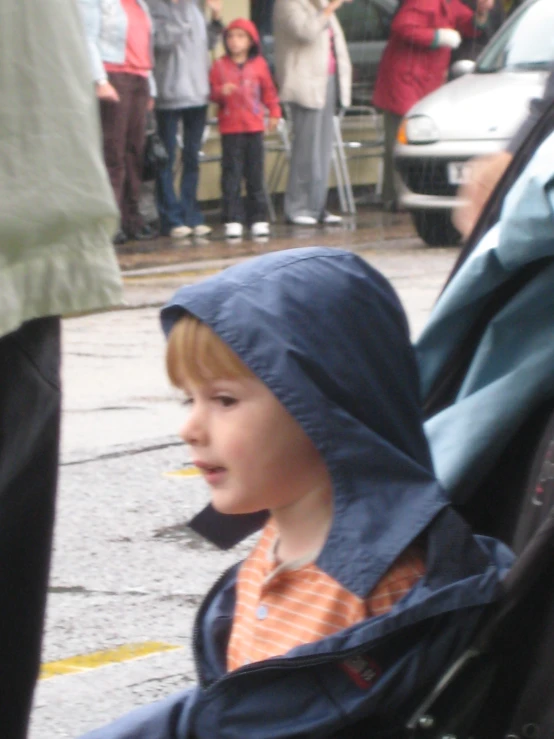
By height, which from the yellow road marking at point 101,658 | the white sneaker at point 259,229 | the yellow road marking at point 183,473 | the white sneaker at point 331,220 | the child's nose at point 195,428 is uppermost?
the child's nose at point 195,428

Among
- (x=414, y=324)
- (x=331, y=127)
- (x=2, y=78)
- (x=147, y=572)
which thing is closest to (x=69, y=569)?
(x=147, y=572)

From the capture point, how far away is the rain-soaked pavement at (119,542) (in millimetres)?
3381

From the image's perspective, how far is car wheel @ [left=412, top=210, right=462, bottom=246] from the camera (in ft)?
37.9

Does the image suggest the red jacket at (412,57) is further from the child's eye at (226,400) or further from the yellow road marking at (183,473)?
the child's eye at (226,400)

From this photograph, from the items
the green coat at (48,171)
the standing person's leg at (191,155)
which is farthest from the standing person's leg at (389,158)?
the green coat at (48,171)

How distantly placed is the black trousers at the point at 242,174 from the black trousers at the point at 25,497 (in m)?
9.61

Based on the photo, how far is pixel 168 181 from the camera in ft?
38.6

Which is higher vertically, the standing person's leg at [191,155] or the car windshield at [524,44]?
the car windshield at [524,44]

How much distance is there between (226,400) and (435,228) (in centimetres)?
982

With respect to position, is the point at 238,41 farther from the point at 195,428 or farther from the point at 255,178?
the point at 195,428

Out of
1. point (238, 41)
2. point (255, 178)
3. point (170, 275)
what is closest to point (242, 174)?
point (255, 178)

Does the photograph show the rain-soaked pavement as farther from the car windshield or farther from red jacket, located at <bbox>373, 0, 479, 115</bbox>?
red jacket, located at <bbox>373, 0, 479, 115</bbox>

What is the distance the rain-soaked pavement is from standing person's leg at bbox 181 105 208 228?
364cm

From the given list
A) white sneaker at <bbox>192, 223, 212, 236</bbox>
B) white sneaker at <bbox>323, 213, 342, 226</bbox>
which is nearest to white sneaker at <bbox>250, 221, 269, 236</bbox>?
white sneaker at <bbox>192, 223, 212, 236</bbox>
